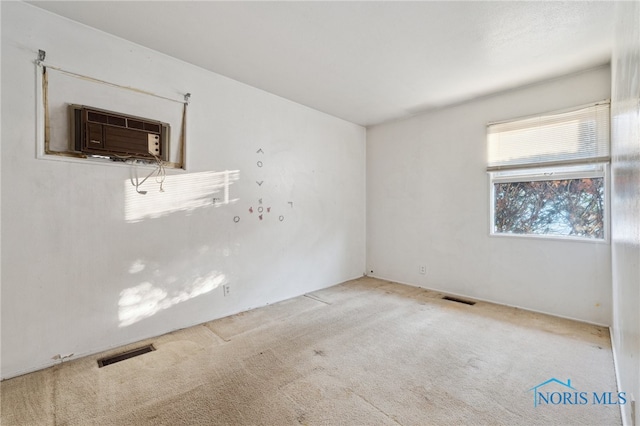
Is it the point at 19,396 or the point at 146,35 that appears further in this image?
the point at 146,35

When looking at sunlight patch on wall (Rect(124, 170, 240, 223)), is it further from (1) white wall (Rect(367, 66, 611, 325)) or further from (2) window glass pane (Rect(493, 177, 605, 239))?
(2) window glass pane (Rect(493, 177, 605, 239))

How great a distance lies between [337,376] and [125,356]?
5.64 feet

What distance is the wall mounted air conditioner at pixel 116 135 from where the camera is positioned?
2217mm

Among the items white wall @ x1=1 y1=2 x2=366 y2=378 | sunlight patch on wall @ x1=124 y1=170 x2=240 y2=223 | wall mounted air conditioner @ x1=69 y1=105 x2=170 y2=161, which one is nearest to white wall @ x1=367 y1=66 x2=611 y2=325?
white wall @ x1=1 y1=2 x2=366 y2=378

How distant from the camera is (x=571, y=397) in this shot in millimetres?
1813

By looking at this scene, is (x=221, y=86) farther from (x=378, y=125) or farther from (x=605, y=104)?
(x=605, y=104)

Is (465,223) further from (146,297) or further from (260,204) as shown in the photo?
(146,297)

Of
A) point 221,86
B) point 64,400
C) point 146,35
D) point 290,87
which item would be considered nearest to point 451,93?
point 290,87

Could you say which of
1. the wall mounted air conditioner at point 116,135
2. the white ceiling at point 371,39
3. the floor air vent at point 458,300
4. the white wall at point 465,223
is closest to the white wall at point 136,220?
the wall mounted air conditioner at point 116,135

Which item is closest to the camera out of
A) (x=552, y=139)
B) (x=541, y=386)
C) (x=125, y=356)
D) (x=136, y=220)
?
(x=541, y=386)

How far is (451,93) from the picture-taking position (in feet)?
11.5

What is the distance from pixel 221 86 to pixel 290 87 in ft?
2.60

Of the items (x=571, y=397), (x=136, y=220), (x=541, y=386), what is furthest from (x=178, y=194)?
(x=571, y=397)

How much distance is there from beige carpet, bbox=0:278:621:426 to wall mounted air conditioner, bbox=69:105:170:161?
5.51 ft
